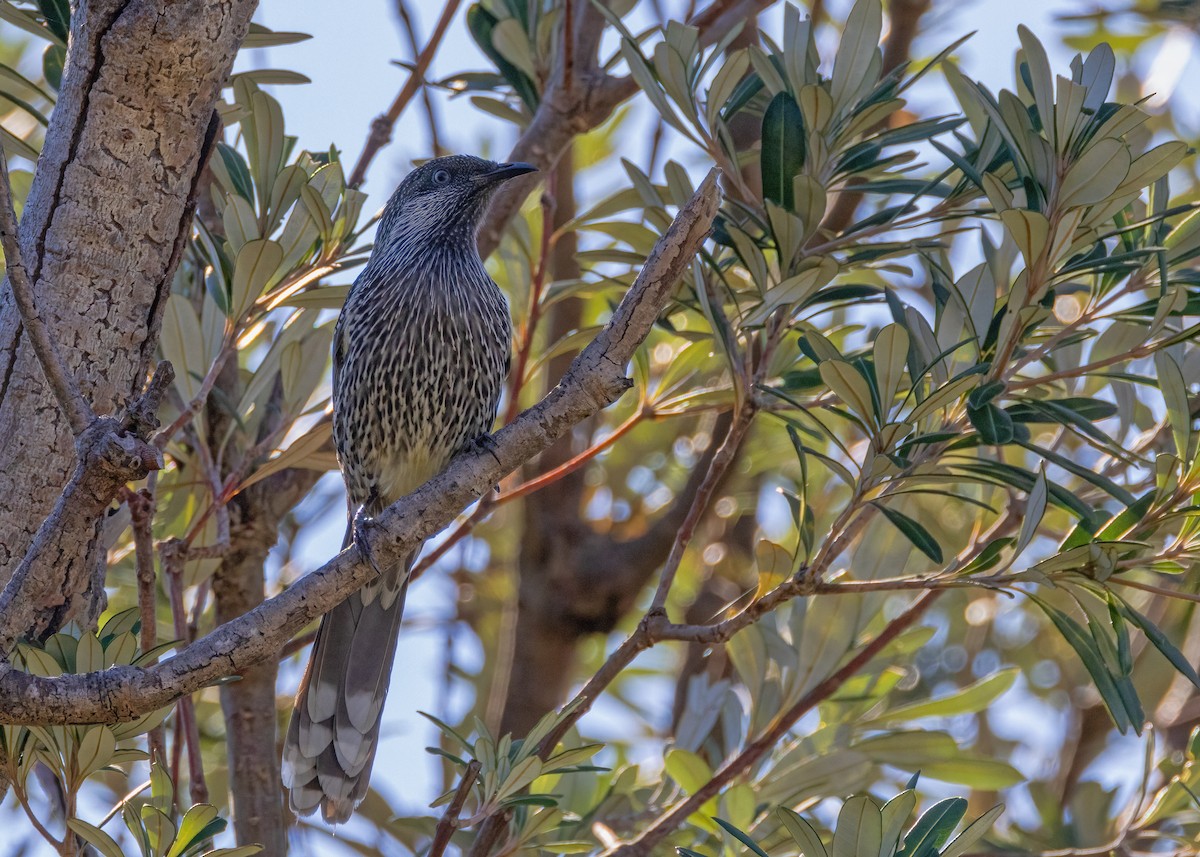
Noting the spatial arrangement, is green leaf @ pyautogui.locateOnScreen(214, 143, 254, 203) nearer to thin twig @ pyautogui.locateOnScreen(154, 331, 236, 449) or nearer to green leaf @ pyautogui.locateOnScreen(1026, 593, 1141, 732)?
thin twig @ pyautogui.locateOnScreen(154, 331, 236, 449)

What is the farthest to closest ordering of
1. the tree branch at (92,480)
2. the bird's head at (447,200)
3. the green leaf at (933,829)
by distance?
1. the bird's head at (447,200)
2. the green leaf at (933,829)
3. the tree branch at (92,480)

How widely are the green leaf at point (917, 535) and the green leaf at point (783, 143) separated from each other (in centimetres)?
68

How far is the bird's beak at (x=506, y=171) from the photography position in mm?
3404

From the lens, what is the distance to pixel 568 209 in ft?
14.4

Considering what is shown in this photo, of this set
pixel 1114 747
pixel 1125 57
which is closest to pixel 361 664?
pixel 1114 747

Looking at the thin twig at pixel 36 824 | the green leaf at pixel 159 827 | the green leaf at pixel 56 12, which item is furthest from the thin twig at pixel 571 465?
the green leaf at pixel 56 12

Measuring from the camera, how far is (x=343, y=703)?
3115 millimetres

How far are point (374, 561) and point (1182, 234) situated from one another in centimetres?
182

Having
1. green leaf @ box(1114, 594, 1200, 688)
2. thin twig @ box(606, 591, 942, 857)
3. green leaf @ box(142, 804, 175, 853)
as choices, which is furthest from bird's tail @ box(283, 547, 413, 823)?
green leaf @ box(1114, 594, 1200, 688)

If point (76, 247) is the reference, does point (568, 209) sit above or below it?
above

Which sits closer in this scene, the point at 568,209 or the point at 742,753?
the point at 742,753

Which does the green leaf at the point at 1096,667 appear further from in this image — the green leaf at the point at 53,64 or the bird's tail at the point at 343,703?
the green leaf at the point at 53,64

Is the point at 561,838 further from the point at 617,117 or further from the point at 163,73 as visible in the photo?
the point at 617,117

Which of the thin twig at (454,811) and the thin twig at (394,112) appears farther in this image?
the thin twig at (394,112)
